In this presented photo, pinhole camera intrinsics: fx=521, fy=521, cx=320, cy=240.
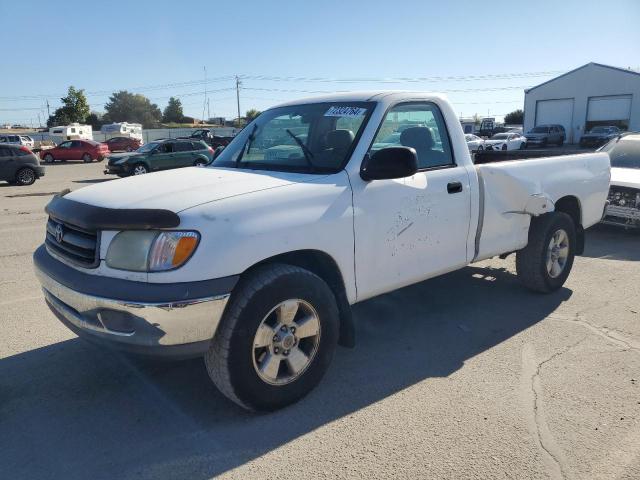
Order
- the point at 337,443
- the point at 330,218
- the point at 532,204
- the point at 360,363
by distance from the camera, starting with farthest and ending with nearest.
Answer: the point at 532,204 < the point at 360,363 < the point at 330,218 < the point at 337,443

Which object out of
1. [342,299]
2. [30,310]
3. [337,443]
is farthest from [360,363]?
[30,310]

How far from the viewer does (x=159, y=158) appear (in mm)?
21422

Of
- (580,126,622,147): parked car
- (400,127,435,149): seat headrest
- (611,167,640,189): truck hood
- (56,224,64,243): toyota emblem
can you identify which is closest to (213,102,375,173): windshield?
(400,127,435,149): seat headrest

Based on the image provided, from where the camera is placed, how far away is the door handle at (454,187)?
4.01 m

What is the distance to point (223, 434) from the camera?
9.80 ft

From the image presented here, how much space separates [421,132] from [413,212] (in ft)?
2.62

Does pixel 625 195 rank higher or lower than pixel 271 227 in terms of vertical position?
lower

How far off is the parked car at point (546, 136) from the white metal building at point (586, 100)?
17.3ft

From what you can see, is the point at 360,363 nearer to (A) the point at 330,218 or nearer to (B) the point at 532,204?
(A) the point at 330,218

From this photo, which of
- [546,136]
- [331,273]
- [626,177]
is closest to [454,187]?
[331,273]

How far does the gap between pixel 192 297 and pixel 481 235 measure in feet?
8.78

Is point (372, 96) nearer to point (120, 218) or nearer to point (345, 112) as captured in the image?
point (345, 112)

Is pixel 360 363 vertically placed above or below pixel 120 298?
below

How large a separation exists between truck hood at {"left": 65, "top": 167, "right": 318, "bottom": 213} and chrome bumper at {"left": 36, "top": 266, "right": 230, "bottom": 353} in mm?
540
